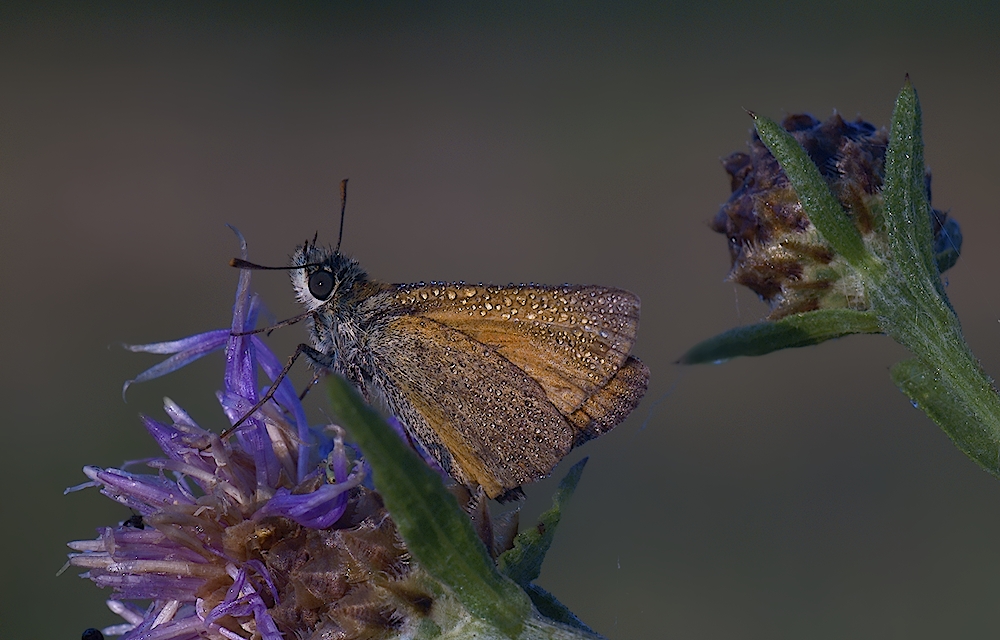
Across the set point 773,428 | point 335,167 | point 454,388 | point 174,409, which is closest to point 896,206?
point 454,388

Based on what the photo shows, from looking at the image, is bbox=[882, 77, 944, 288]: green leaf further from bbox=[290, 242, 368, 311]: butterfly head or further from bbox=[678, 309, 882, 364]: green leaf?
bbox=[290, 242, 368, 311]: butterfly head

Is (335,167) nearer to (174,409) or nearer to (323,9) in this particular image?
(323,9)

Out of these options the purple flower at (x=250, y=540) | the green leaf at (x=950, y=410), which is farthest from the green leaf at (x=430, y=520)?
the green leaf at (x=950, y=410)

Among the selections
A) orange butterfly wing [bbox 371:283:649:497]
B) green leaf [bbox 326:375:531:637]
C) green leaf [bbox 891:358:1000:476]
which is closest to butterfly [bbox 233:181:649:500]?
orange butterfly wing [bbox 371:283:649:497]

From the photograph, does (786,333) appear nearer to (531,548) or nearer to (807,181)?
(807,181)

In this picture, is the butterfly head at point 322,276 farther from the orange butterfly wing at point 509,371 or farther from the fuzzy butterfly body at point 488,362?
the orange butterfly wing at point 509,371

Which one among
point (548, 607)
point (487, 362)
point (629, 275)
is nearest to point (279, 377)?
point (487, 362)
